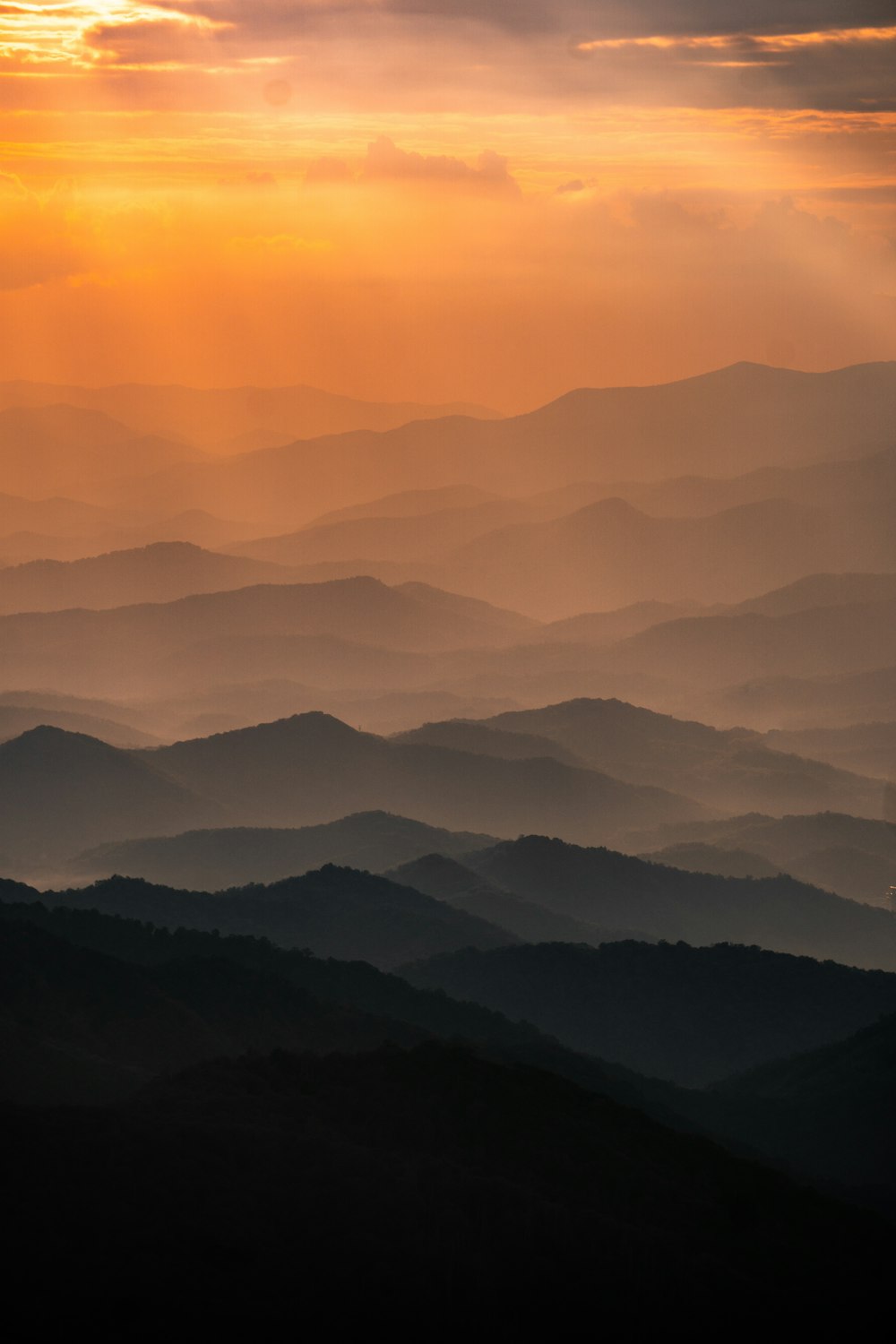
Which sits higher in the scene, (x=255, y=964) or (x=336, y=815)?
(x=255, y=964)

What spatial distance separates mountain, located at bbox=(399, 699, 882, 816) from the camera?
143 metres

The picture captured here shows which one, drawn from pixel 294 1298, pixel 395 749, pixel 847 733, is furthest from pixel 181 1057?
pixel 847 733

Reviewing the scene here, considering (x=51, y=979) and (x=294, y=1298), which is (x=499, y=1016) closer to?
(x=51, y=979)

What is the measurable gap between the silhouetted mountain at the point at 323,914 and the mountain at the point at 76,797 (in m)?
39.2

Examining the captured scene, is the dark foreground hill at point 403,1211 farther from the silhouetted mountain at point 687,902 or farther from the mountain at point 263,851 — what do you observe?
the mountain at point 263,851

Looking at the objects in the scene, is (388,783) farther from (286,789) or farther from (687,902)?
(687,902)

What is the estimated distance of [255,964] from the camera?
5084cm

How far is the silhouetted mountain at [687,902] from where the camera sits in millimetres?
87938

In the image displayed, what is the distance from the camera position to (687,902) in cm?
9025

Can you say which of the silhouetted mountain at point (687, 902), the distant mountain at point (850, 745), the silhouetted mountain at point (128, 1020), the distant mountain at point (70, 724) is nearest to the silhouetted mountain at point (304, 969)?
the silhouetted mountain at point (128, 1020)

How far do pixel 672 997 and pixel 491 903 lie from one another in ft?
71.9

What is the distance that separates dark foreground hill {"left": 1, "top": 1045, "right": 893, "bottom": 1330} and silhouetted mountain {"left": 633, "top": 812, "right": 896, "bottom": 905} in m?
79.3

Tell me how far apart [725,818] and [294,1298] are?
111 metres

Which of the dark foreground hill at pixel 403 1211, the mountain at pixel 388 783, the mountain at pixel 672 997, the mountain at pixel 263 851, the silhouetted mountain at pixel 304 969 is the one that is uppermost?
the dark foreground hill at pixel 403 1211
